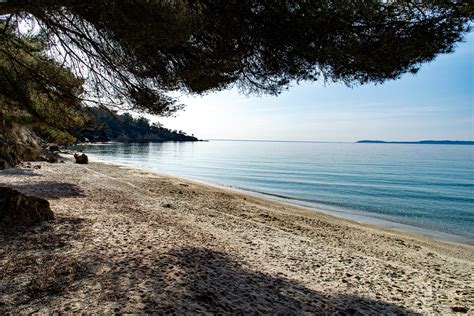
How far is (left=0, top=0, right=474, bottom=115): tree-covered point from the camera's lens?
4.99 meters

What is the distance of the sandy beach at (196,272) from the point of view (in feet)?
11.9

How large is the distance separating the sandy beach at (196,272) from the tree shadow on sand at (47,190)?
1473 mm

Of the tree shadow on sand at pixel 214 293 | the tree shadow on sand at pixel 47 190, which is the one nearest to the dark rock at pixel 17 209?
the tree shadow on sand at pixel 214 293

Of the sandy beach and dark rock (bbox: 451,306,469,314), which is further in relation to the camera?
dark rock (bbox: 451,306,469,314)

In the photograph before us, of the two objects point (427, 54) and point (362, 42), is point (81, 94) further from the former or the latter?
point (427, 54)

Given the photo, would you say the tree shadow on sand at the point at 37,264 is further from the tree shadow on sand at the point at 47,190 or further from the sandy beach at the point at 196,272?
the tree shadow on sand at the point at 47,190

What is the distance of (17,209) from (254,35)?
5174 mm

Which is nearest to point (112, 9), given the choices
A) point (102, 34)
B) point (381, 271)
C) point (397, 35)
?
point (102, 34)

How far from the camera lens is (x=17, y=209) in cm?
609

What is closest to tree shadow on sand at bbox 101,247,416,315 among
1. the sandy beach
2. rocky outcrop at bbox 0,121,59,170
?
the sandy beach

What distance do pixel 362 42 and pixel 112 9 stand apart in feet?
12.5

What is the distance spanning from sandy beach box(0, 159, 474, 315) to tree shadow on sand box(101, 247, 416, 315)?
1 centimetres

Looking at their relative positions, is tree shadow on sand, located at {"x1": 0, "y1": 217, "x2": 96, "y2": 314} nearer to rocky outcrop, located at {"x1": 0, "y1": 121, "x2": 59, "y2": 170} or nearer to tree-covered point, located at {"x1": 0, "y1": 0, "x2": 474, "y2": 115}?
tree-covered point, located at {"x1": 0, "y1": 0, "x2": 474, "y2": 115}

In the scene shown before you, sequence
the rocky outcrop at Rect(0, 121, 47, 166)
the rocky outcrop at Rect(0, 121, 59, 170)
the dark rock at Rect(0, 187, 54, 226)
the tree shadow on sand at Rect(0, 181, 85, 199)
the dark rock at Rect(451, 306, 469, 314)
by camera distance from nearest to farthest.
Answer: the dark rock at Rect(451, 306, 469, 314), the dark rock at Rect(0, 187, 54, 226), the tree shadow on sand at Rect(0, 181, 85, 199), the rocky outcrop at Rect(0, 121, 59, 170), the rocky outcrop at Rect(0, 121, 47, 166)
